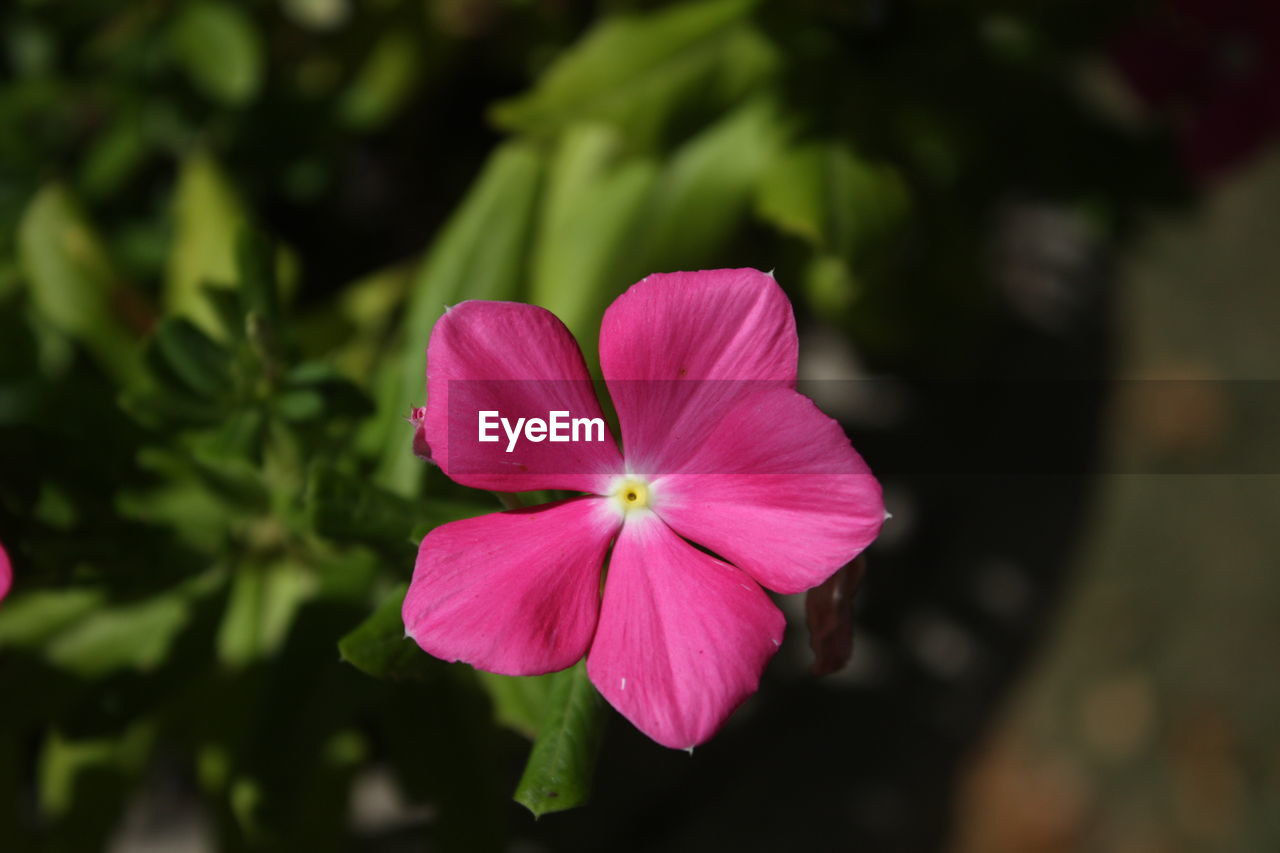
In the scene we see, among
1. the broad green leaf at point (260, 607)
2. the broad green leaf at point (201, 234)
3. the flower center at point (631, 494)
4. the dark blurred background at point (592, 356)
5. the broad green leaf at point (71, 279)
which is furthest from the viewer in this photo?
the broad green leaf at point (201, 234)

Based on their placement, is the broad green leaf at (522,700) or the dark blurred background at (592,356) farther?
the dark blurred background at (592,356)

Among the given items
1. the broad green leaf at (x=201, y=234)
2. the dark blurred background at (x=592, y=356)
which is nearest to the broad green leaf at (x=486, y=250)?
the dark blurred background at (x=592, y=356)

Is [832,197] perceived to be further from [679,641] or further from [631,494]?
[679,641]

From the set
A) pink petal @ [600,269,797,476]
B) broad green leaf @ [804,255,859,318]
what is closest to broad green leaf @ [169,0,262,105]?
broad green leaf @ [804,255,859,318]

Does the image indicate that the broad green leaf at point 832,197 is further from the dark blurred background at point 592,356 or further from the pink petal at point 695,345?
the pink petal at point 695,345

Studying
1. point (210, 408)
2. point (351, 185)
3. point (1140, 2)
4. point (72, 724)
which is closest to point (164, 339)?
point (210, 408)

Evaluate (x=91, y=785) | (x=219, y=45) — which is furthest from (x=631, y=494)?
(x=219, y=45)

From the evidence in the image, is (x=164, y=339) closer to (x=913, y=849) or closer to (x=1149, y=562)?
(x=913, y=849)
